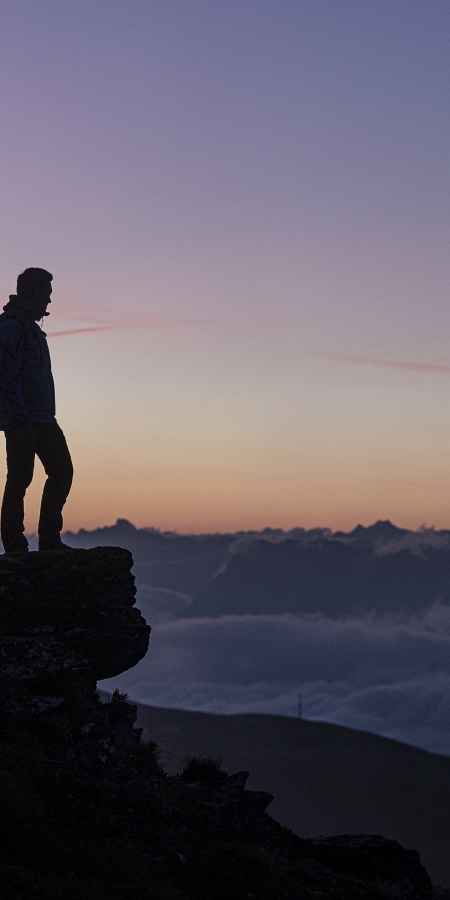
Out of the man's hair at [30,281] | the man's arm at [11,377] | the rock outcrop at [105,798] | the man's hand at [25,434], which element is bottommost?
the rock outcrop at [105,798]

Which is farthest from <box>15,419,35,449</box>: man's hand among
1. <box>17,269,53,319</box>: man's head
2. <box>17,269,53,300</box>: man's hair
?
<box>17,269,53,300</box>: man's hair

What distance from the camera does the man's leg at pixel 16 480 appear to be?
13.3 metres

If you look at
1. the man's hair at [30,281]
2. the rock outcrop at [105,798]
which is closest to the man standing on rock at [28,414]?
the man's hair at [30,281]

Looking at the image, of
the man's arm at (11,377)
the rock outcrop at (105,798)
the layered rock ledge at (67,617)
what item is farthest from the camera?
the man's arm at (11,377)

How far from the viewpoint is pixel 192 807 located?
12.1 m

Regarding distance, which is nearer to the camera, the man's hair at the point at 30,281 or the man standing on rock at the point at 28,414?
the man standing on rock at the point at 28,414

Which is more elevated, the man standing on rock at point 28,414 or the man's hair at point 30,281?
the man's hair at point 30,281

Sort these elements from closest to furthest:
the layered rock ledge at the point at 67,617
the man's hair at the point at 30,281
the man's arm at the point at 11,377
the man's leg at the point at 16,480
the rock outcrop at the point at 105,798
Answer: the rock outcrop at the point at 105,798 → the layered rock ledge at the point at 67,617 → the man's arm at the point at 11,377 → the man's leg at the point at 16,480 → the man's hair at the point at 30,281

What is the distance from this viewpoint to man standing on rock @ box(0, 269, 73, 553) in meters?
13.2

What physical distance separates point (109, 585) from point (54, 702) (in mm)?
2119

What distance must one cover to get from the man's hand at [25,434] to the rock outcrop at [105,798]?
1.69 m

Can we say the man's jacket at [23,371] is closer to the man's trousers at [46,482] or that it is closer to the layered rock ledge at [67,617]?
the man's trousers at [46,482]

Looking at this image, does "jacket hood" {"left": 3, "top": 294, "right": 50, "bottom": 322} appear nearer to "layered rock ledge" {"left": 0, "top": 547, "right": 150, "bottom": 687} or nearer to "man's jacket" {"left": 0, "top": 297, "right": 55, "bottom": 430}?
"man's jacket" {"left": 0, "top": 297, "right": 55, "bottom": 430}

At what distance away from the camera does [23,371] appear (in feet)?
43.9
